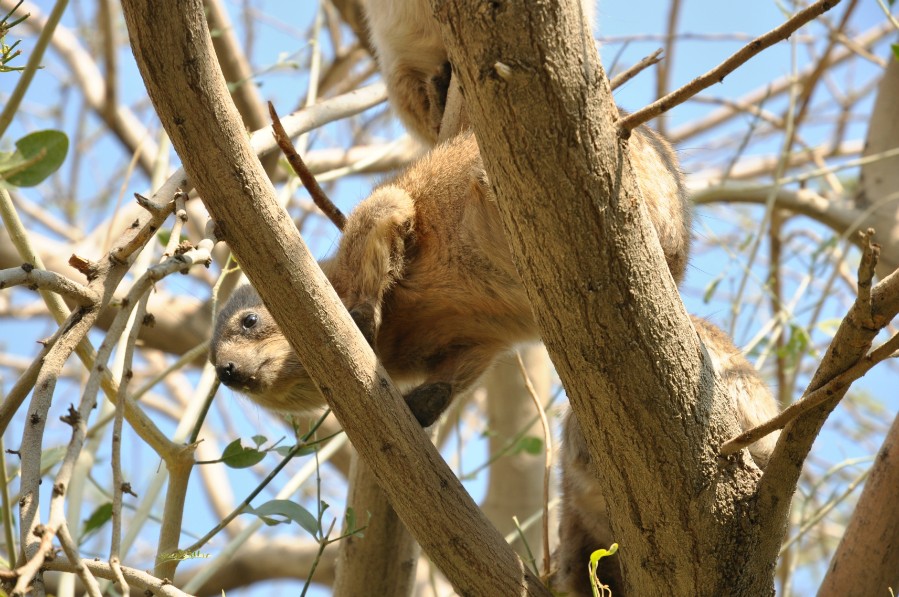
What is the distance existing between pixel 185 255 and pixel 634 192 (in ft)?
3.61

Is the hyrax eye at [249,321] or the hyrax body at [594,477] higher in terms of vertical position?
the hyrax eye at [249,321]

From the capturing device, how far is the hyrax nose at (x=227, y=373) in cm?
353

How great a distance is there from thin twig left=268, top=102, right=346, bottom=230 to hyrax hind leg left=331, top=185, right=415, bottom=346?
0.19 metres

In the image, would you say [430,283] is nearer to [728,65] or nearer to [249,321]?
[249,321]

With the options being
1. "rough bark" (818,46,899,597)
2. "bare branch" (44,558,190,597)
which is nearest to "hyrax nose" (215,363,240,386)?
"bare branch" (44,558,190,597)

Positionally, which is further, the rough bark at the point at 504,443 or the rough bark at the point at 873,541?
the rough bark at the point at 504,443

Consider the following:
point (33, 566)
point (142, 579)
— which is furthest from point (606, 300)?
point (33, 566)

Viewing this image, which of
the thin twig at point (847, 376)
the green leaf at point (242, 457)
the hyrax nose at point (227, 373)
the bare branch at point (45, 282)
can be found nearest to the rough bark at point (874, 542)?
the thin twig at point (847, 376)

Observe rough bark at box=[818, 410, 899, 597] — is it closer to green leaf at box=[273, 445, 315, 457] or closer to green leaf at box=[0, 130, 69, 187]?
green leaf at box=[273, 445, 315, 457]

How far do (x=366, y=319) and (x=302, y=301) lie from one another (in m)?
1.00

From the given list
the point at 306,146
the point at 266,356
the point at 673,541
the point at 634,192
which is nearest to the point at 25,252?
the point at 266,356

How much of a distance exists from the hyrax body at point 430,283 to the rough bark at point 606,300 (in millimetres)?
981

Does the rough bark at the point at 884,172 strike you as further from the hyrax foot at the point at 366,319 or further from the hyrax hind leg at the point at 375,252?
the hyrax foot at the point at 366,319

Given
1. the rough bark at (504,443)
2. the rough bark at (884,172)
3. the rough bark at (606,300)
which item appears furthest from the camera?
the rough bark at (504,443)
